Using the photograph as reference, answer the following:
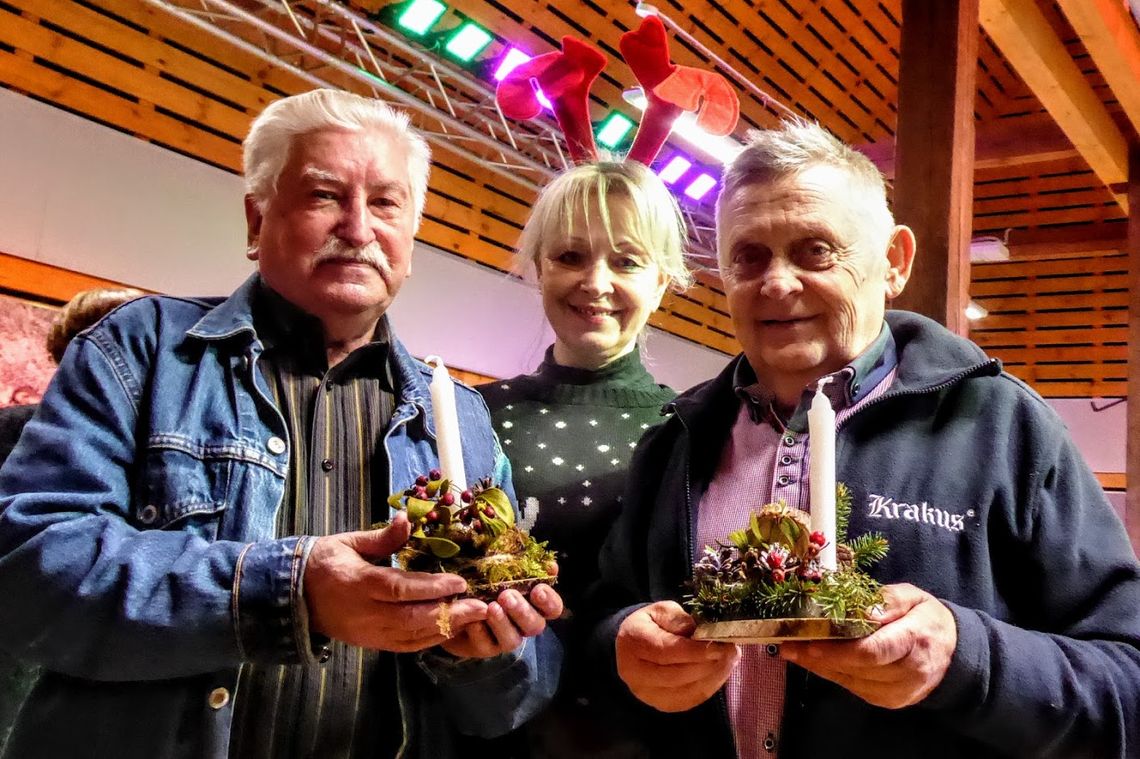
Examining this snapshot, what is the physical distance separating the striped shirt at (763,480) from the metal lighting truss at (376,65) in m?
4.19

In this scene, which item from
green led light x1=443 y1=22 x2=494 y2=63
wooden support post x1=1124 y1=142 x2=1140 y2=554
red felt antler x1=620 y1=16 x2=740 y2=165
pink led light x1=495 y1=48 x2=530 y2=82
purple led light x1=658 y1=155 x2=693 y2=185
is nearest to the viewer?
red felt antler x1=620 y1=16 x2=740 y2=165

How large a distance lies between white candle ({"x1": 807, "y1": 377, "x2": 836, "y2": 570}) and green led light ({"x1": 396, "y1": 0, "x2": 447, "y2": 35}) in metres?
5.13

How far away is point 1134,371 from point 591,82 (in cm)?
576

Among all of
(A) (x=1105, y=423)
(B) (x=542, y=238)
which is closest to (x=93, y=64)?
(B) (x=542, y=238)

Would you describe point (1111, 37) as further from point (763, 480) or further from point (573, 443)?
point (763, 480)

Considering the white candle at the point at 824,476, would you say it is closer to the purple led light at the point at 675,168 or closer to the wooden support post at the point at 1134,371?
the wooden support post at the point at 1134,371

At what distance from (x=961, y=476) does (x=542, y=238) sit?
1.05m

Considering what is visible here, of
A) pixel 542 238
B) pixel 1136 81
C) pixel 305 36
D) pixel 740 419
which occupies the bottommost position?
pixel 740 419

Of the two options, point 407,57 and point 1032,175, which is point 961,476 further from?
point 1032,175

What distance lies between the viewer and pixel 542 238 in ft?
7.04

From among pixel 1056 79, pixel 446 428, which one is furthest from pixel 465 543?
pixel 1056 79

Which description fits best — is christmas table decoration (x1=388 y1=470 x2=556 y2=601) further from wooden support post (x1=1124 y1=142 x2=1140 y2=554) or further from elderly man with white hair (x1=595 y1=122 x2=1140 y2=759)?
wooden support post (x1=1124 y1=142 x2=1140 y2=554)

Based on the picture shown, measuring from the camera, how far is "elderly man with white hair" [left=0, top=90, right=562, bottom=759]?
4.17ft

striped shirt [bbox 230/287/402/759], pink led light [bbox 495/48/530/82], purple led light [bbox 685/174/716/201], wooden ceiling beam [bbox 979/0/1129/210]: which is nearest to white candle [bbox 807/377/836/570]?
striped shirt [bbox 230/287/402/759]
